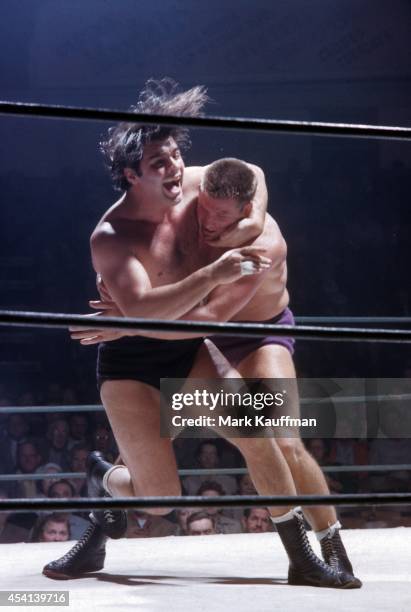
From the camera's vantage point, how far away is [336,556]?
1.46 m

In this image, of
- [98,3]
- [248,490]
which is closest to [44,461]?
[248,490]

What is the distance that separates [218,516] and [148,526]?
217 mm

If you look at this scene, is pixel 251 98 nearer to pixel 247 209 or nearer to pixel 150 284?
pixel 247 209

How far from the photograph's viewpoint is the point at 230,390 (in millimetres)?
1517

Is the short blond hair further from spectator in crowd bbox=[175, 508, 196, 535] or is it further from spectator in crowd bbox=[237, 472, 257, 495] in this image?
spectator in crowd bbox=[237, 472, 257, 495]

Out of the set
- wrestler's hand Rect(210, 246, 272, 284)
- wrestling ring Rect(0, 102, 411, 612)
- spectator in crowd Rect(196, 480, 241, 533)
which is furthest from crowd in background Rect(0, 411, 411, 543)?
wrestler's hand Rect(210, 246, 272, 284)

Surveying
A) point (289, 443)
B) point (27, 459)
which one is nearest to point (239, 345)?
point (289, 443)

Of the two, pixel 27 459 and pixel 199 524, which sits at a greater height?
pixel 27 459

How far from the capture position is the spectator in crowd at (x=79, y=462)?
2.94 m

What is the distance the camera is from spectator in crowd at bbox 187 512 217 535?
253 centimetres

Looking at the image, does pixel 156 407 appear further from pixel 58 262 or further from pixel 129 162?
pixel 58 262

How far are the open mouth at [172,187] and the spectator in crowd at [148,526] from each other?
132 centimetres

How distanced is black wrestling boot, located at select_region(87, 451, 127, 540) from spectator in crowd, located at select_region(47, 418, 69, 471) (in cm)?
141

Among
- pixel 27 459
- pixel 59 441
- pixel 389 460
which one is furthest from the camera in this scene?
pixel 389 460
